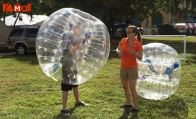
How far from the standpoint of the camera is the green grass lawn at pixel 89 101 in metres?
4.24

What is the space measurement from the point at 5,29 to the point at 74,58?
14.9 m

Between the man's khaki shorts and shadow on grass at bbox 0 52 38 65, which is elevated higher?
the man's khaki shorts

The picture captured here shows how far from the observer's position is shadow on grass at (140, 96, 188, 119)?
4215 mm

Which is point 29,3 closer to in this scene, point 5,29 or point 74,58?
point 5,29

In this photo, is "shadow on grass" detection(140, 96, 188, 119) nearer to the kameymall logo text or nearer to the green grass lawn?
the green grass lawn

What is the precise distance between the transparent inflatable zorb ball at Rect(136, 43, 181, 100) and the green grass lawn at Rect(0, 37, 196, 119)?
288mm

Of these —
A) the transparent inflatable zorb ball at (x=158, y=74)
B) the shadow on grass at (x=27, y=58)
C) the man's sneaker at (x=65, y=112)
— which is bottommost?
the man's sneaker at (x=65, y=112)

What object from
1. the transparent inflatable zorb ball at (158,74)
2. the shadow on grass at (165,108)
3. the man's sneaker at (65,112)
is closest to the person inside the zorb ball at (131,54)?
the shadow on grass at (165,108)

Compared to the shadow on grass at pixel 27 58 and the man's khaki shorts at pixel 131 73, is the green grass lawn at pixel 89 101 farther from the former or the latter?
the shadow on grass at pixel 27 58

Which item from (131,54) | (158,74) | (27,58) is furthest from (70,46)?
(27,58)

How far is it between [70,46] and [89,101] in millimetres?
1758

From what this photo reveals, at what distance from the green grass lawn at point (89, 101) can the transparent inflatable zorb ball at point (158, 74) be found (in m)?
0.29

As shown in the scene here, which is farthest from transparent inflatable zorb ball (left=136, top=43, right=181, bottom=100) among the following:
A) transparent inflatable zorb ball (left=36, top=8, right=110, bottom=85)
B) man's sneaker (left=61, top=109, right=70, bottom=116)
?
man's sneaker (left=61, top=109, right=70, bottom=116)

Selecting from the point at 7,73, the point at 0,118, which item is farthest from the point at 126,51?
Result: the point at 7,73
